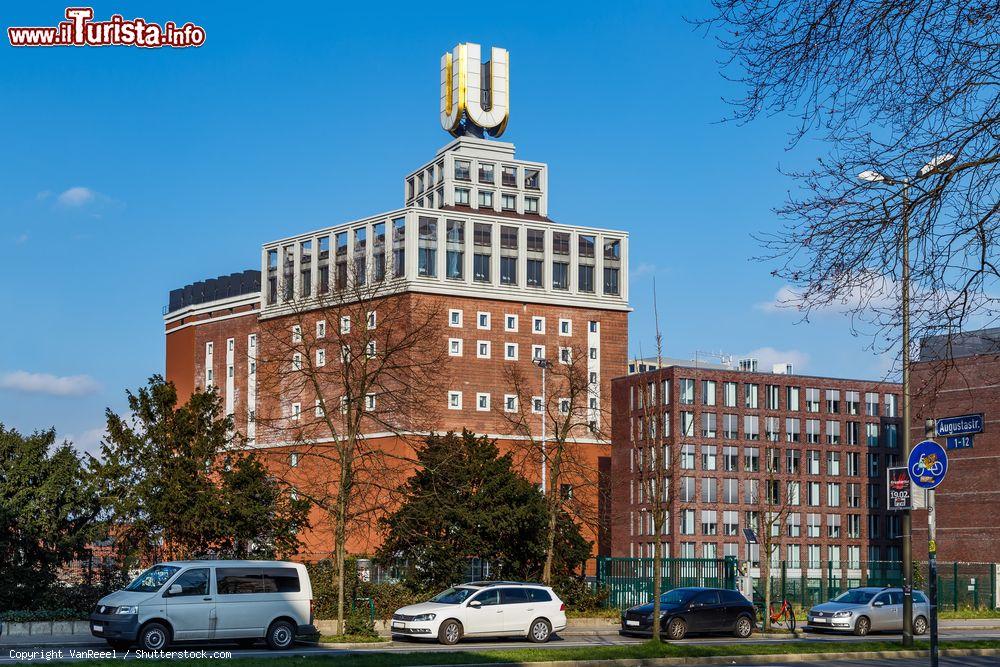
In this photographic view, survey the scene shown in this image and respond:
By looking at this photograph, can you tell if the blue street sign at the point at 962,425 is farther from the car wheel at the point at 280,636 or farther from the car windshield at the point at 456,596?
the car wheel at the point at 280,636

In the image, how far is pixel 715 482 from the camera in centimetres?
9700

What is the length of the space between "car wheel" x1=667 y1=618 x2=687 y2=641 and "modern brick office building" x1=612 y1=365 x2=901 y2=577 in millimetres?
58860

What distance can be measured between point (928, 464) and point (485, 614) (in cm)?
1438

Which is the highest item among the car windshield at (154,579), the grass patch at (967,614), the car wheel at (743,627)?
the car windshield at (154,579)

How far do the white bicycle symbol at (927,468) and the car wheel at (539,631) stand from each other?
13948 mm

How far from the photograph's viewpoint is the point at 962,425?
1905 centimetres

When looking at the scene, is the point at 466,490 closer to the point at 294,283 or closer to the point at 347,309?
the point at 347,309

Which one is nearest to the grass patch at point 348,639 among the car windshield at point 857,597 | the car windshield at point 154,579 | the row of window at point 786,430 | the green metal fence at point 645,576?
the car windshield at point 154,579

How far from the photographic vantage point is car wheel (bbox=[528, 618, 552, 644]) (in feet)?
105

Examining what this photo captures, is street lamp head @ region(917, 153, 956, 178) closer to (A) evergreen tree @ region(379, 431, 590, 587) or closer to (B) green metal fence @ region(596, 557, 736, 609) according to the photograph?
(A) evergreen tree @ region(379, 431, 590, 587)

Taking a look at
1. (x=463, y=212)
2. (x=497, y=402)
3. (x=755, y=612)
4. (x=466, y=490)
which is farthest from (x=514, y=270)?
(x=755, y=612)

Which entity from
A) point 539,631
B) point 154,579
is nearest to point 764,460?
point 539,631

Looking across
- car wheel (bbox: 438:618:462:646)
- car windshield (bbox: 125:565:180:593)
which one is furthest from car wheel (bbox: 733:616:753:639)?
car windshield (bbox: 125:565:180:593)

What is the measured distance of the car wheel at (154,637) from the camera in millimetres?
25688
